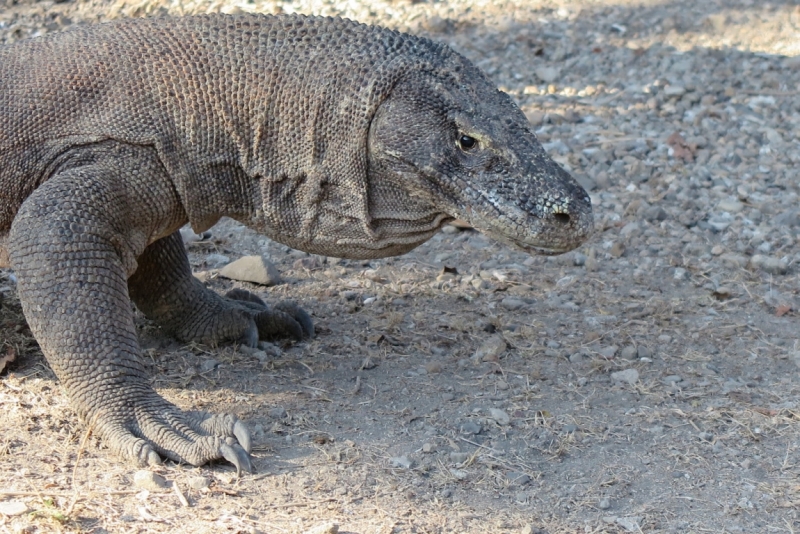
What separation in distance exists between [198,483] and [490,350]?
184 centimetres

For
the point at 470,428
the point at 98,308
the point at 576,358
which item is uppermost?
the point at 98,308

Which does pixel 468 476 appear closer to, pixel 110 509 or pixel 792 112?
pixel 110 509

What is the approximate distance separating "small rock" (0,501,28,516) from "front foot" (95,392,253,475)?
0.44m

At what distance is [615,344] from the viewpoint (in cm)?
507

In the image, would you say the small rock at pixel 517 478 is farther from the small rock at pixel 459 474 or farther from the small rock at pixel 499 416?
the small rock at pixel 499 416


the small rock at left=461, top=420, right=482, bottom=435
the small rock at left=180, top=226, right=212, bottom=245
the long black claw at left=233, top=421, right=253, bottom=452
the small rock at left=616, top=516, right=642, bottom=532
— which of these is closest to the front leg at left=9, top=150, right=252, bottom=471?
the long black claw at left=233, top=421, right=253, bottom=452

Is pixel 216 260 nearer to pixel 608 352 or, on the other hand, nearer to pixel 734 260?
pixel 608 352

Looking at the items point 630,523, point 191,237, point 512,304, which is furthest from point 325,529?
point 191,237

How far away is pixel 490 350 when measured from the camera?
492 cm

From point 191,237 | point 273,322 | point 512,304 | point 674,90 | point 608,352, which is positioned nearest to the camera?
point 273,322

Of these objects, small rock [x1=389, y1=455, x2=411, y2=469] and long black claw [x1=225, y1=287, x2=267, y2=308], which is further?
long black claw [x1=225, y1=287, x2=267, y2=308]

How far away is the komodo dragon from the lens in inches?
146

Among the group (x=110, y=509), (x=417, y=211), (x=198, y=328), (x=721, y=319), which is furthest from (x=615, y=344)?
(x=110, y=509)

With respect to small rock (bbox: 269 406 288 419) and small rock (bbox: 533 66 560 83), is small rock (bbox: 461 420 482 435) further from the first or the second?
small rock (bbox: 533 66 560 83)
